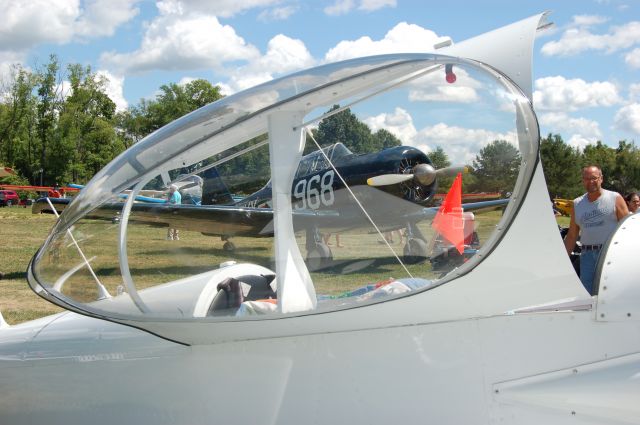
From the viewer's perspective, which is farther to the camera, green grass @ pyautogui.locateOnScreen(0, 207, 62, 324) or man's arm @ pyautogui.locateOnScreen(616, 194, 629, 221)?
green grass @ pyautogui.locateOnScreen(0, 207, 62, 324)

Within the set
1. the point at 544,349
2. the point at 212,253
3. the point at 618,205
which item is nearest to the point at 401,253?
the point at 544,349

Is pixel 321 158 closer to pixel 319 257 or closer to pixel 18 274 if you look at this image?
pixel 319 257

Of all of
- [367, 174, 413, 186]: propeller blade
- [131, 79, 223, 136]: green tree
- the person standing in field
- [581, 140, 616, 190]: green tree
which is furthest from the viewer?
[131, 79, 223, 136]: green tree

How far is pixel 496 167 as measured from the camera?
2320mm

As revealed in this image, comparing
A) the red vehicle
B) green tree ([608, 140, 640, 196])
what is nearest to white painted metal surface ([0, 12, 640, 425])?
green tree ([608, 140, 640, 196])

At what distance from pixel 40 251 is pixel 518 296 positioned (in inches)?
84.1

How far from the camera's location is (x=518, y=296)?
2256 millimetres

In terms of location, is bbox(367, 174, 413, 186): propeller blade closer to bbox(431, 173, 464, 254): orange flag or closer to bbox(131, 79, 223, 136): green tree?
bbox(431, 173, 464, 254): orange flag

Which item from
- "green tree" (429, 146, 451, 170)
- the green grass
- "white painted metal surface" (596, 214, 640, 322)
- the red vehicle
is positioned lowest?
the green grass

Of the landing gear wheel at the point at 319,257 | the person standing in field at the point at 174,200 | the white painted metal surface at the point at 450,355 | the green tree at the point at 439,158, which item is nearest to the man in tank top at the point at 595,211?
the white painted metal surface at the point at 450,355

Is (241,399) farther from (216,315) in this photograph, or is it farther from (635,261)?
(635,261)

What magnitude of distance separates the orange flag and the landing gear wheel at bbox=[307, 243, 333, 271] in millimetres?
452

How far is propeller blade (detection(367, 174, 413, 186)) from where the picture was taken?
2477 millimetres

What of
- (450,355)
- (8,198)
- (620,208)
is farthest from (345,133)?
(8,198)
